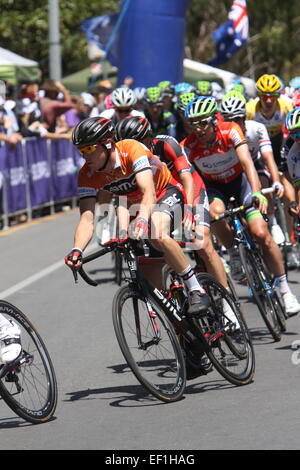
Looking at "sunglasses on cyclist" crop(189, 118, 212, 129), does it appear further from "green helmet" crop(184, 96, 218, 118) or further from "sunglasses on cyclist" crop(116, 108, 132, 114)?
"sunglasses on cyclist" crop(116, 108, 132, 114)

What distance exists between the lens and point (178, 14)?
24.5 metres

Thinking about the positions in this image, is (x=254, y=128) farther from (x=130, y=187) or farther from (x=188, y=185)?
(x=130, y=187)

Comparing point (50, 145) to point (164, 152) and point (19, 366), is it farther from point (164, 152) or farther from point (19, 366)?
point (19, 366)

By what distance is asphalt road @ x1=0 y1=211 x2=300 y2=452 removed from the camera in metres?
6.09

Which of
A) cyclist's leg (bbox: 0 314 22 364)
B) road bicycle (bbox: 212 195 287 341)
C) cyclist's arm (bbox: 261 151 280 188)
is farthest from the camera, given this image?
cyclist's arm (bbox: 261 151 280 188)

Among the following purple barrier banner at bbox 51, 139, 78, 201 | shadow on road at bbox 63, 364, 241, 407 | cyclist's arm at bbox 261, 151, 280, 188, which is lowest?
purple barrier banner at bbox 51, 139, 78, 201

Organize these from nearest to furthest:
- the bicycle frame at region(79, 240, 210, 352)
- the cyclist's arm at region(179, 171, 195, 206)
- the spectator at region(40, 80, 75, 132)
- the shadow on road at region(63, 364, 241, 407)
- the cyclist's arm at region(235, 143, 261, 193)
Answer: the bicycle frame at region(79, 240, 210, 352) → the shadow on road at region(63, 364, 241, 407) → the cyclist's arm at region(179, 171, 195, 206) → the cyclist's arm at region(235, 143, 261, 193) → the spectator at region(40, 80, 75, 132)

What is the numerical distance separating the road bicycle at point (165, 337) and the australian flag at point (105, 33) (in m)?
18.5

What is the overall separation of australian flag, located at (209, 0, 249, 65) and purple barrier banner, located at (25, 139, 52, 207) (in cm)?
1334

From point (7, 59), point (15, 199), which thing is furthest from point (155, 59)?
point (15, 199)

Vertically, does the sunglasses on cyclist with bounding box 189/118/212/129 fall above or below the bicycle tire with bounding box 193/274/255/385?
above

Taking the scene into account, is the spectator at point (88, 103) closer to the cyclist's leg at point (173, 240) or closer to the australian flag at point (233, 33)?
the australian flag at point (233, 33)

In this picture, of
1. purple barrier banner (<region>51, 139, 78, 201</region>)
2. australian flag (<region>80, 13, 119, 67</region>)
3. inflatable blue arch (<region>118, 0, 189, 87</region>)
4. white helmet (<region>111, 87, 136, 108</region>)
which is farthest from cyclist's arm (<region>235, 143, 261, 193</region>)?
australian flag (<region>80, 13, 119, 67</region>)

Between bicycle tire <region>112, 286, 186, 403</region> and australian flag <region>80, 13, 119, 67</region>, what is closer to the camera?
bicycle tire <region>112, 286, 186, 403</region>
